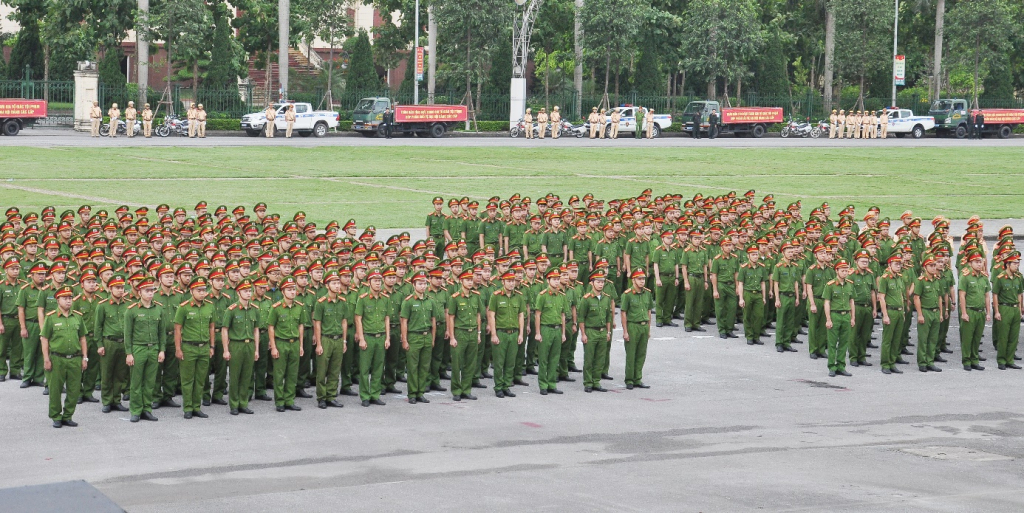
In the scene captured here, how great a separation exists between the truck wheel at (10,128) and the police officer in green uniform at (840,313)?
112 ft

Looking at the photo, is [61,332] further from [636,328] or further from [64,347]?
[636,328]

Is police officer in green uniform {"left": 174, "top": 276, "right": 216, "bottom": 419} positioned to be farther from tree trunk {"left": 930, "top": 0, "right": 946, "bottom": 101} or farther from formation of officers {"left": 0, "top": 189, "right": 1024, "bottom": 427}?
tree trunk {"left": 930, "top": 0, "right": 946, "bottom": 101}

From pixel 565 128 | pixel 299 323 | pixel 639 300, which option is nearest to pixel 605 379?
pixel 639 300

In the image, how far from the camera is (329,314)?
1320cm

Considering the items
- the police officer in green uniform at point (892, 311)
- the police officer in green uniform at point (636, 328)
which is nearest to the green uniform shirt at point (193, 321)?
the police officer in green uniform at point (636, 328)

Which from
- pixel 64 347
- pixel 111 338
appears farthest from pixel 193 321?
pixel 64 347

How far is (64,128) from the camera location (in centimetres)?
4944

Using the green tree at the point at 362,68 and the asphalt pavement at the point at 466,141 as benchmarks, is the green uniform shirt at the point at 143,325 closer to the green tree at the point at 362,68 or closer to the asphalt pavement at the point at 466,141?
the asphalt pavement at the point at 466,141

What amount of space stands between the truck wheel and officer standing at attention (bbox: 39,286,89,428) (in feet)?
111

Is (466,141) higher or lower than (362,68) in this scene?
lower

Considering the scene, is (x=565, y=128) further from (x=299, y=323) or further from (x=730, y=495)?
(x=730, y=495)

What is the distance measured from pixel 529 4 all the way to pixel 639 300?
39511 millimetres

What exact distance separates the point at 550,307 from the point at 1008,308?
545cm

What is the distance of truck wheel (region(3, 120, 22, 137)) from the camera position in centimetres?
4375
